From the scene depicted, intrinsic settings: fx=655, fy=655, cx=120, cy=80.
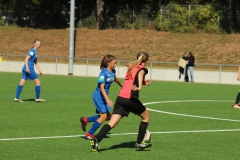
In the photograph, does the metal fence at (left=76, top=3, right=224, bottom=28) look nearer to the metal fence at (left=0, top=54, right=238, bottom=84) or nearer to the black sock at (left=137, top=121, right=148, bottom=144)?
the metal fence at (left=0, top=54, right=238, bottom=84)

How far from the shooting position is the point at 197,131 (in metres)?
14.9

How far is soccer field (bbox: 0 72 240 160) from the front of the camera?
37.6ft

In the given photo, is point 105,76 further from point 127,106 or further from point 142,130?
point 142,130

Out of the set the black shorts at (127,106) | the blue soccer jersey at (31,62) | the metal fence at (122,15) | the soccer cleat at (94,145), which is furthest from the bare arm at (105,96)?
the metal fence at (122,15)

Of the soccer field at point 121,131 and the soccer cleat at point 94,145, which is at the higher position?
the soccer cleat at point 94,145

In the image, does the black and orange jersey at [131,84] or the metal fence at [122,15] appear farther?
the metal fence at [122,15]

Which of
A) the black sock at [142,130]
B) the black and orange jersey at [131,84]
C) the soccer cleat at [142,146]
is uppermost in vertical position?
the black and orange jersey at [131,84]

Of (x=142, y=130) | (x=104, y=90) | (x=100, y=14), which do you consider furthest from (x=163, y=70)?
(x=142, y=130)

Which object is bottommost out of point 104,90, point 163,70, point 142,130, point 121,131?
point 163,70

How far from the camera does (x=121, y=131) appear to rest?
47.9ft

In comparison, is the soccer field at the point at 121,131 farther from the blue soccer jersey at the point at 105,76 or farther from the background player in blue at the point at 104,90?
the blue soccer jersey at the point at 105,76

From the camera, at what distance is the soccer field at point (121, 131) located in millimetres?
11445

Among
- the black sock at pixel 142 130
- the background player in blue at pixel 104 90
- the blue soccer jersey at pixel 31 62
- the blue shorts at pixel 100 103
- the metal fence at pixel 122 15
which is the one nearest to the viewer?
the black sock at pixel 142 130

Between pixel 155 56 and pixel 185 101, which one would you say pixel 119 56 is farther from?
pixel 185 101
